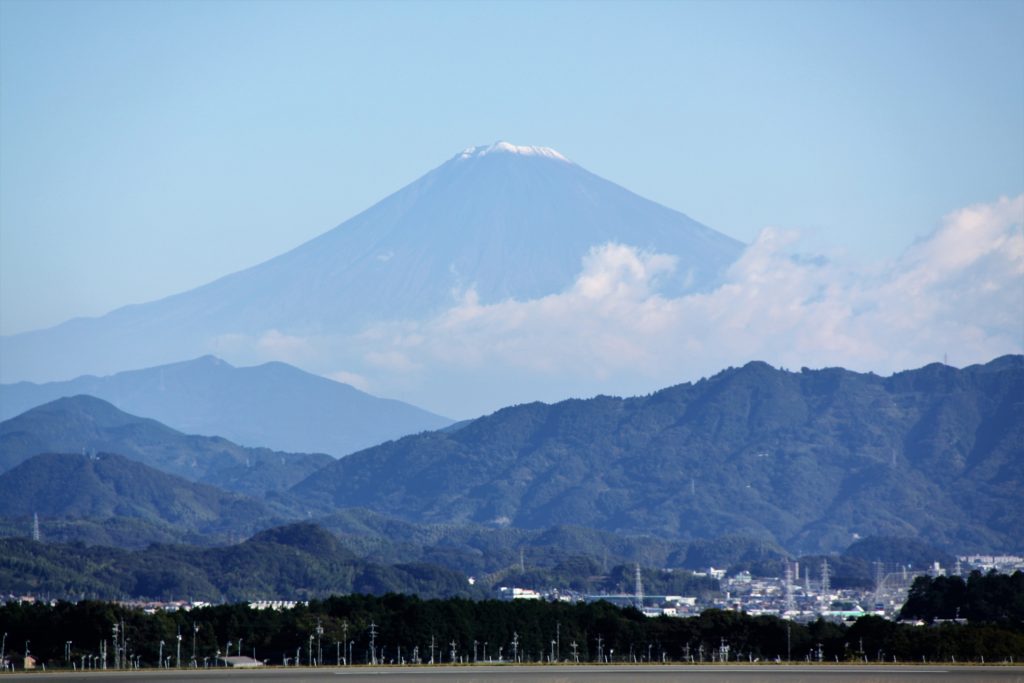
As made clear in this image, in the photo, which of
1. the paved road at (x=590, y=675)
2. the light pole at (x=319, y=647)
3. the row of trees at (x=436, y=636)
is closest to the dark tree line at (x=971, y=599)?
the row of trees at (x=436, y=636)

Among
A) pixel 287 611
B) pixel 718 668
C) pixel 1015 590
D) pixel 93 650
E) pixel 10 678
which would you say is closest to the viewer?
pixel 10 678

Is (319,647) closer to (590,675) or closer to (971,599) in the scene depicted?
(590,675)

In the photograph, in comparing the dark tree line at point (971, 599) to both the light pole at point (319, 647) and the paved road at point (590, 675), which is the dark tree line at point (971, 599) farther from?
the paved road at point (590, 675)

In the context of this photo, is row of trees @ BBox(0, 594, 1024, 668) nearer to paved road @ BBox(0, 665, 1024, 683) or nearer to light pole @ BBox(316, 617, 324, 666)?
light pole @ BBox(316, 617, 324, 666)

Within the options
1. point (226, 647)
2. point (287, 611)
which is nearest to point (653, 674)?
point (226, 647)

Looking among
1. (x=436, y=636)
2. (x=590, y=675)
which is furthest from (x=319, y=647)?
(x=590, y=675)

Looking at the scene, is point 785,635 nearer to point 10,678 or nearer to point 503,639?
point 503,639

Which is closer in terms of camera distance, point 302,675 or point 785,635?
point 302,675
